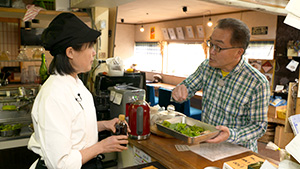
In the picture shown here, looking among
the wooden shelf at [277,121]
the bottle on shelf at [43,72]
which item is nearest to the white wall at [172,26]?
the wooden shelf at [277,121]

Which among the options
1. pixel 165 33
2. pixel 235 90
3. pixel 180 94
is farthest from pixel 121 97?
pixel 165 33

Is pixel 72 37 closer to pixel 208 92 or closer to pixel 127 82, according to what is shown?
pixel 208 92

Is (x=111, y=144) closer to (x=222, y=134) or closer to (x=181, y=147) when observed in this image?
(x=181, y=147)

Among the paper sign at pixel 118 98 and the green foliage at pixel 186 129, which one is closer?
the green foliage at pixel 186 129

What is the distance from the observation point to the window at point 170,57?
731 centimetres

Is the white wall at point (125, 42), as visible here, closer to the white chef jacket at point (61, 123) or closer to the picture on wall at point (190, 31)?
the picture on wall at point (190, 31)

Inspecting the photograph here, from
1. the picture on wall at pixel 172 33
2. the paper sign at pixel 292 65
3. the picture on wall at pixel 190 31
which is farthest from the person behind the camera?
the picture on wall at pixel 172 33

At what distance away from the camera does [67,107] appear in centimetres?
117

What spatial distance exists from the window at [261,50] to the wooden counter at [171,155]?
4.13m

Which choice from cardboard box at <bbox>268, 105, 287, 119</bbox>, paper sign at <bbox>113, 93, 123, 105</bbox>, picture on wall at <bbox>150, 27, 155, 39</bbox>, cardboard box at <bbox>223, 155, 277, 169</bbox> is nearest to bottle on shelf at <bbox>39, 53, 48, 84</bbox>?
paper sign at <bbox>113, 93, 123, 105</bbox>

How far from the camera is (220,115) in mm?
1857

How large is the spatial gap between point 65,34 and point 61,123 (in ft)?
1.39

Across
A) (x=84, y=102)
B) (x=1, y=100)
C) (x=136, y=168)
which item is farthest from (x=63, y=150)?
(x=1, y=100)

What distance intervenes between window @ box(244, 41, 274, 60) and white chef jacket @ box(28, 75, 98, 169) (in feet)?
15.7
